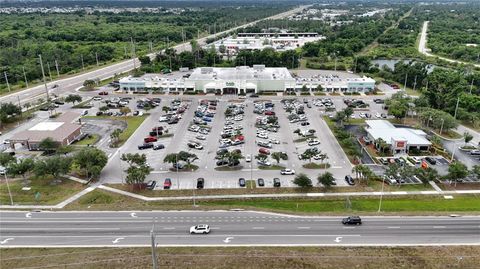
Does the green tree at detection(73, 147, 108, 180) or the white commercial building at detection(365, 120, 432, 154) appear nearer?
the green tree at detection(73, 147, 108, 180)

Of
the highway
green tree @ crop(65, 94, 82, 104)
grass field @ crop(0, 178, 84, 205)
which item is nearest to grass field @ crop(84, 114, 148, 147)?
green tree @ crop(65, 94, 82, 104)

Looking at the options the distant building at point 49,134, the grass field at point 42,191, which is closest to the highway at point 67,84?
the distant building at point 49,134

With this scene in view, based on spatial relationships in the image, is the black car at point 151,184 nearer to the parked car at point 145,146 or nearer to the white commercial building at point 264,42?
the parked car at point 145,146

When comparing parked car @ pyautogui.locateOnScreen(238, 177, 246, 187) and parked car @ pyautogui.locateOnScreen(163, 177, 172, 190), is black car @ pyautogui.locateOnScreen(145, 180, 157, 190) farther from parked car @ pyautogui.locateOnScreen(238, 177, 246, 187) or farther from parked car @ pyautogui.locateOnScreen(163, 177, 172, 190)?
parked car @ pyautogui.locateOnScreen(238, 177, 246, 187)

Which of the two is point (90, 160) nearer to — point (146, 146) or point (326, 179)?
point (146, 146)

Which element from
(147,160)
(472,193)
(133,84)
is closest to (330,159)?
(472,193)

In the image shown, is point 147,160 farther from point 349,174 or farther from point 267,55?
point 267,55
